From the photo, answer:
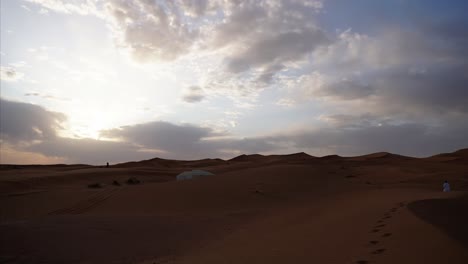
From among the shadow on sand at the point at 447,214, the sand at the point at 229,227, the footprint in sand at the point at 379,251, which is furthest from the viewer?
the shadow on sand at the point at 447,214

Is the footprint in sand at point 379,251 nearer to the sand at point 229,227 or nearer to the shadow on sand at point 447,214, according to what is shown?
the sand at point 229,227

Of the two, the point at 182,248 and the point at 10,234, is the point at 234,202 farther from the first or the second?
the point at 10,234

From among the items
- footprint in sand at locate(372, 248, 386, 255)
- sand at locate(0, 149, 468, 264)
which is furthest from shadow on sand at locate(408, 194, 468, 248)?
footprint in sand at locate(372, 248, 386, 255)

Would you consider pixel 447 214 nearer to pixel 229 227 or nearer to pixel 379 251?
pixel 379 251

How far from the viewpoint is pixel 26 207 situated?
2002 cm

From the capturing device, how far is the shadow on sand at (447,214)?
22.1 ft

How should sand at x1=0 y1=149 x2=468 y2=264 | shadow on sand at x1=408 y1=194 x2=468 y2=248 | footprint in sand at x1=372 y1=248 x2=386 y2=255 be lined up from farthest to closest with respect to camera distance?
shadow on sand at x1=408 y1=194 x2=468 y2=248, sand at x1=0 y1=149 x2=468 y2=264, footprint in sand at x1=372 y1=248 x2=386 y2=255

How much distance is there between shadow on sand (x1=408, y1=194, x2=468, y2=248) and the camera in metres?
6.72

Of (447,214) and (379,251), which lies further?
(447,214)

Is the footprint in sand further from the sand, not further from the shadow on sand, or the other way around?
the shadow on sand

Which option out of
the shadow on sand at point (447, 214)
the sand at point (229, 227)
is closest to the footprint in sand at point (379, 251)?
the sand at point (229, 227)

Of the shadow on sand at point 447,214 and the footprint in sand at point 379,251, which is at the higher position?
the shadow on sand at point 447,214

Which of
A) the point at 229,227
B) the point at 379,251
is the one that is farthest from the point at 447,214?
the point at 229,227

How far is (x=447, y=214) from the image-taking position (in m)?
8.59
